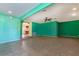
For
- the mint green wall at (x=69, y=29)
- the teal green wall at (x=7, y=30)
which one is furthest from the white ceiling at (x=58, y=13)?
the teal green wall at (x=7, y=30)

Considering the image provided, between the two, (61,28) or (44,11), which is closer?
(44,11)

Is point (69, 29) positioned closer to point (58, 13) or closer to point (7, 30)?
point (58, 13)

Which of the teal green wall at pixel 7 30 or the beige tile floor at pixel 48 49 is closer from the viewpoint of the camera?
the beige tile floor at pixel 48 49

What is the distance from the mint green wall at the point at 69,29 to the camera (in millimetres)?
3164

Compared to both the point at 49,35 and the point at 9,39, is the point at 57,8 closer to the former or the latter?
the point at 49,35

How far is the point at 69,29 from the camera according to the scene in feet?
11.1

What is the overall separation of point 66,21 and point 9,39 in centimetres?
223

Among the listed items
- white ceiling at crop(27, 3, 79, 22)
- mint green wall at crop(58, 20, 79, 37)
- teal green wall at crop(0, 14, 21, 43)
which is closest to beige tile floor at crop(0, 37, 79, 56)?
mint green wall at crop(58, 20, 79, 37)

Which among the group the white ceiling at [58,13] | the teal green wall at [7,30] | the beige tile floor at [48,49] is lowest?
the beige tile floor at [48,49]

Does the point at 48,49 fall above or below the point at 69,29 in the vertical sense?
below

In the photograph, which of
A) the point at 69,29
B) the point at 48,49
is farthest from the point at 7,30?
the point at 69,29

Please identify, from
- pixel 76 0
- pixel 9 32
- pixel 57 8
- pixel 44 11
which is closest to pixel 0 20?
pixel 9 32

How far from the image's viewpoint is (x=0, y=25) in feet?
13.3

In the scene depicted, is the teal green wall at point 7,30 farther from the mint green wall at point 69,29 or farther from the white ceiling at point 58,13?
the mint green wall at point 69,29
